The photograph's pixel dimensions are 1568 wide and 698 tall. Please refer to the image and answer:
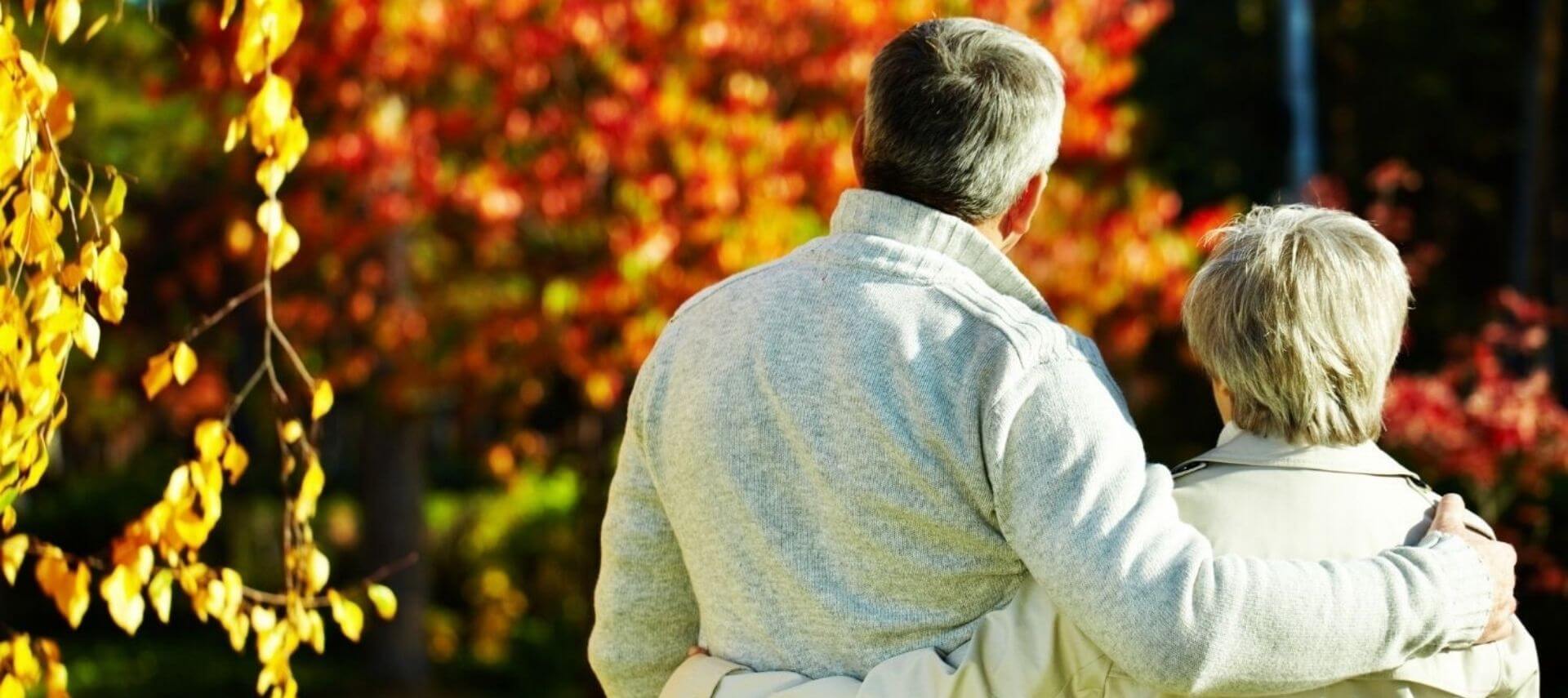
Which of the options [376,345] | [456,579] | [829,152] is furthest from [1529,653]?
[456,579]

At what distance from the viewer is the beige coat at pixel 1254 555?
71.8 inches

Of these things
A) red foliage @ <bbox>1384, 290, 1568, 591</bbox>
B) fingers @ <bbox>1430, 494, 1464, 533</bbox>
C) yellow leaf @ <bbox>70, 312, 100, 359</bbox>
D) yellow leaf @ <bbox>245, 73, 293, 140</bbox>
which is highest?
yellow leaf @ <bbox>245, 73, 293, 140</bbox>

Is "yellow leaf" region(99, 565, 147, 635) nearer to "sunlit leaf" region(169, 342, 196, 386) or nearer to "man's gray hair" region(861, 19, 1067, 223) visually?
"sunlit leaf" region(169, 342, 196, 386)

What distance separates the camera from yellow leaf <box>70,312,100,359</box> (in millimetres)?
2078

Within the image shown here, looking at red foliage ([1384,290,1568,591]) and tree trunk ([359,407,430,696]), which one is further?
tree trunk ([359,407,430,696])

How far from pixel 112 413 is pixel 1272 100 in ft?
34.9

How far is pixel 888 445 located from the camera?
186 centimetres

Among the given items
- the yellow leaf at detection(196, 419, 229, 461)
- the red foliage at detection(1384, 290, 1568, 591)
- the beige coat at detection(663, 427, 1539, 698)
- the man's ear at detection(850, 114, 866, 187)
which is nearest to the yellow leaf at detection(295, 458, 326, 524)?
the yellow leaf at detection(196, 419, 229, 461)

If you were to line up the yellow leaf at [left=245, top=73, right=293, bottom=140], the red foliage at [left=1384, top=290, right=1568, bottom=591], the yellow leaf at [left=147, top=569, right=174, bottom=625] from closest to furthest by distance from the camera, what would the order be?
1. the yellow leaf at [left=245, top=73, right=293, bottom=140]
2. the yellow leaf at [left=147, top=569, right=174, bottom=625]
3. the red foliage at [left=1384, top=290, right=1568, bottom=591]

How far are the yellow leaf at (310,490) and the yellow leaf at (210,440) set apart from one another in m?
0.12

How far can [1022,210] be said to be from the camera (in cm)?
195

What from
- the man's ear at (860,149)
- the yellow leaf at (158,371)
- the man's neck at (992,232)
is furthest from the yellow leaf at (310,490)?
the man's neck at (992,232)

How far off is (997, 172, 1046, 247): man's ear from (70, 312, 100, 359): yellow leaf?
44.6 inches

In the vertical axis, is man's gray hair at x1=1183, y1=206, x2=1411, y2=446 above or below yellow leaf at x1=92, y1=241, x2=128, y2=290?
above
